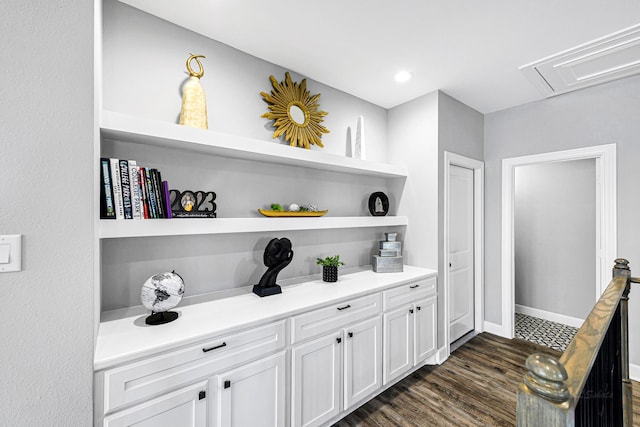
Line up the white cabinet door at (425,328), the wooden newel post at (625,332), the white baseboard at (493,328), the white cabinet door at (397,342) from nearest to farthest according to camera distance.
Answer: the wooden newel post at (625,332) → the white cabinet door at (397,342) → the white cabinet door at (425,328) → the white baseboard at (493,328)

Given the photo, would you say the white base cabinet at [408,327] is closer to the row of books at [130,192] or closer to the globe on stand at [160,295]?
the globe on stand at [160,295]

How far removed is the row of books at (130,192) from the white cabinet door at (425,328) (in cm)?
212

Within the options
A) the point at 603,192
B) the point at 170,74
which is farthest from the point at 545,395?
the point at 603,192

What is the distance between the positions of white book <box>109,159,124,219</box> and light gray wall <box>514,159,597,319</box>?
13.4 ft

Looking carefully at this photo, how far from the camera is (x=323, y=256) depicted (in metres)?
2.62

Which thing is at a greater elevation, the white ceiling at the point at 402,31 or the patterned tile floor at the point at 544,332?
the white ceiling at the point at 402,31

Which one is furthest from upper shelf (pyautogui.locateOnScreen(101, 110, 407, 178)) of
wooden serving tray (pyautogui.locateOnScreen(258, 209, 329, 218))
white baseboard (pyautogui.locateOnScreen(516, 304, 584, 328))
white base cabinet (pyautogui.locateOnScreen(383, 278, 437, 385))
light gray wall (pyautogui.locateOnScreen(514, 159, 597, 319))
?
white baseboard (pyautogui.locateOnScreen(516, 304, 584, 328))

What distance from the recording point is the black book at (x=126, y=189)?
4.84 ft

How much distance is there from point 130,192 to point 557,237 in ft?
15.5

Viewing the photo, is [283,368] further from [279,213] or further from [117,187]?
[117,187]

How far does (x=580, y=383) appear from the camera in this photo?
604mm

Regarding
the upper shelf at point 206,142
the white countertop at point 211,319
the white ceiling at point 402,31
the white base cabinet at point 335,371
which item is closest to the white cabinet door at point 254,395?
the white base cabinet at point 335,371

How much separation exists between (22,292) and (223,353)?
818 millimetres

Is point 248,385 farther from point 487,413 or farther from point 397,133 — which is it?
point 397,133
